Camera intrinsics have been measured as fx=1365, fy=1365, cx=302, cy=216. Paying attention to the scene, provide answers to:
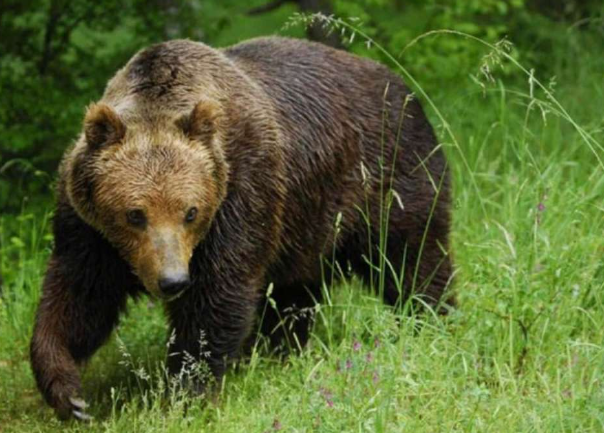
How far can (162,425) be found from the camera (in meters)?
5.58

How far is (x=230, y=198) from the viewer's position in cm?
619

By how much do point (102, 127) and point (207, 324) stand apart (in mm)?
1075

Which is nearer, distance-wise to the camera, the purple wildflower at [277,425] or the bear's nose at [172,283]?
the purple wildflower at [277,425]

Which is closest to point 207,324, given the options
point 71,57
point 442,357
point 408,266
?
point 442,357

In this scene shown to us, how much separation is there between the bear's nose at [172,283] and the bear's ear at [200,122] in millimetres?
708

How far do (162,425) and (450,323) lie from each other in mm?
1638

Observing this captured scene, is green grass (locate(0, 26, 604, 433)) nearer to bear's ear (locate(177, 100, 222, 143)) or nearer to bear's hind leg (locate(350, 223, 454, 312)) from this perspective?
bear's hind leg (locate(350, 223, 454, 312))

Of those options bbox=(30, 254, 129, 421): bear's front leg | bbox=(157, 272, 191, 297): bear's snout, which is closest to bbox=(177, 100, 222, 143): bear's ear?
bbox=(157, 272, 191, 297): bear's snout

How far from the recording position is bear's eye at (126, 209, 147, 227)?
5586 millimetres

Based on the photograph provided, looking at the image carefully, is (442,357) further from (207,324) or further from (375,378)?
(207,324)

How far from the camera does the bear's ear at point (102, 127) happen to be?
5.66 metres

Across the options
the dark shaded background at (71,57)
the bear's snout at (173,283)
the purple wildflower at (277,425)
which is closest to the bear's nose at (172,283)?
the bear's snout at (173,283)

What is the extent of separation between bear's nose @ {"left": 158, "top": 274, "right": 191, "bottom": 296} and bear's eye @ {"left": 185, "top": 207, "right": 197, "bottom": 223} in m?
0.33

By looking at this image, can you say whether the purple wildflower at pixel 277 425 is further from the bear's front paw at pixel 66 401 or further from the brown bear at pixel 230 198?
the bear's front paw at pixel 66 401
